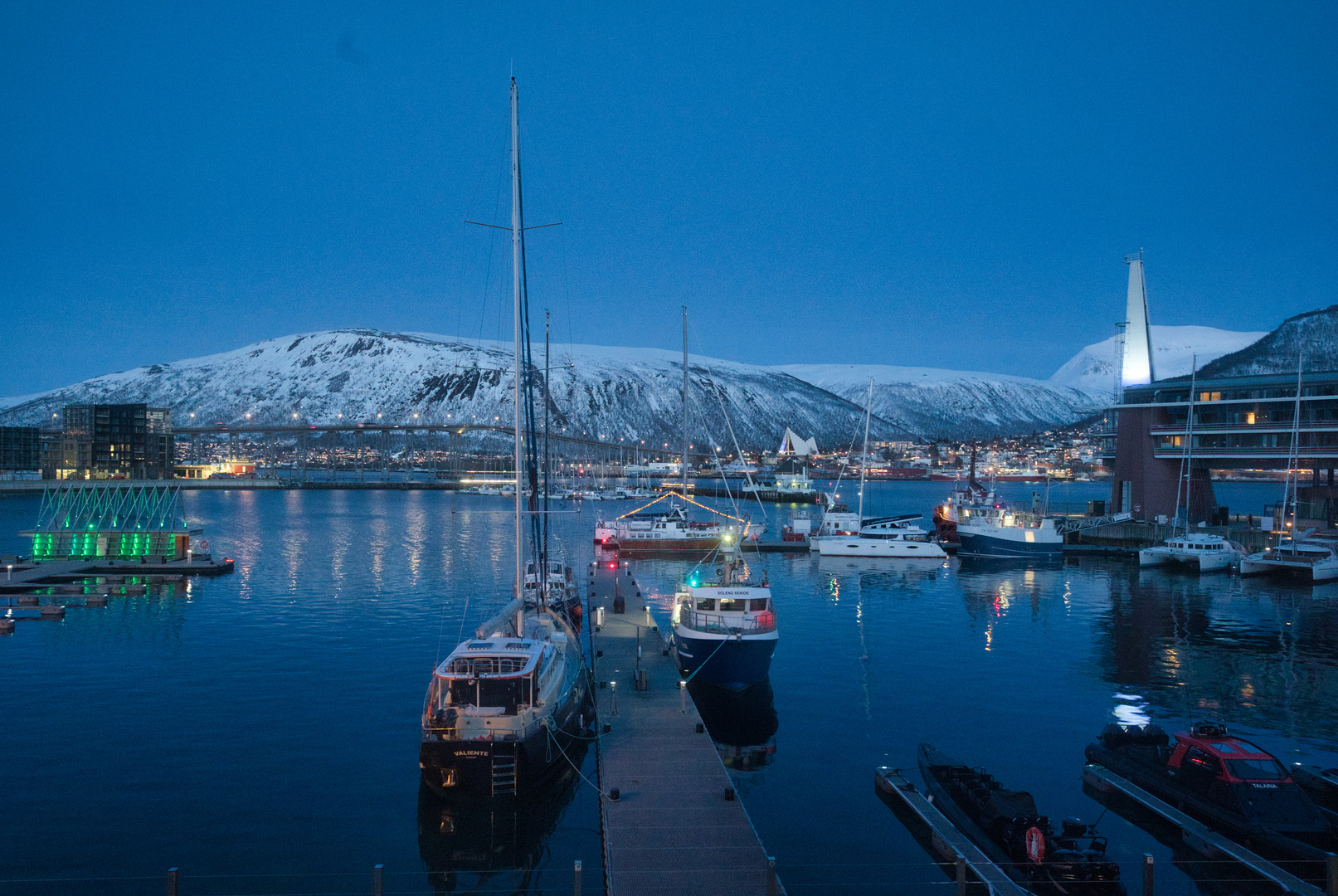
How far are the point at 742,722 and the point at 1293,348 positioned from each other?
16648 centimetres

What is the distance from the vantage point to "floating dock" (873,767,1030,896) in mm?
13477

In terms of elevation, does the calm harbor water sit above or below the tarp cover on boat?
below

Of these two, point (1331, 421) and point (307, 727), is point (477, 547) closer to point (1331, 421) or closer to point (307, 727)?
point (307, 727)

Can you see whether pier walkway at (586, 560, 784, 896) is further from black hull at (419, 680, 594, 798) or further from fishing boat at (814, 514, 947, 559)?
fishing boat at (814, 514, 947, 559)

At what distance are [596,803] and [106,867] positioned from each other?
29.4 ft

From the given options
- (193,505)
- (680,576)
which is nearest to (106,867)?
(680,576)

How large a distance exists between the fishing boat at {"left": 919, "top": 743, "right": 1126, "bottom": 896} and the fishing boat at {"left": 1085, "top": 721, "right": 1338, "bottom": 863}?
2.25 m

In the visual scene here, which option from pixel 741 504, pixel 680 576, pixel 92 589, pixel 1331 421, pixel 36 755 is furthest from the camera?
pixel 741 504

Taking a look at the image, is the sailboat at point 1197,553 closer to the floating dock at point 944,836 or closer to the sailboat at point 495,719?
the floating dock at point 944,836

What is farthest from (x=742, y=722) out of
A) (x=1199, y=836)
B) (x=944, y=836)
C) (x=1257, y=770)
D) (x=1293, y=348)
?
(x=1293, y=348)

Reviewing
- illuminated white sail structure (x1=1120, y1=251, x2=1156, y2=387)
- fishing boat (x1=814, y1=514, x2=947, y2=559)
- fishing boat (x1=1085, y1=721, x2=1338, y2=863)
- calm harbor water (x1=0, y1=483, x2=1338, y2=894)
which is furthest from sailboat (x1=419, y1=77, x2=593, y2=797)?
illuminated white sail structure (x1=1120, y1=251, x2=1156, y2=387)

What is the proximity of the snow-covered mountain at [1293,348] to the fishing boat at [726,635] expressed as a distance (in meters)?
146

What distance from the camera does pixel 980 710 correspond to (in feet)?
85.9

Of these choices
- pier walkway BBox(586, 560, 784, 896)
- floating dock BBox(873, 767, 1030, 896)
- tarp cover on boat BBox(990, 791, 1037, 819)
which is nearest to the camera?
pier walkway BBox(586, 560, 784, 896)
